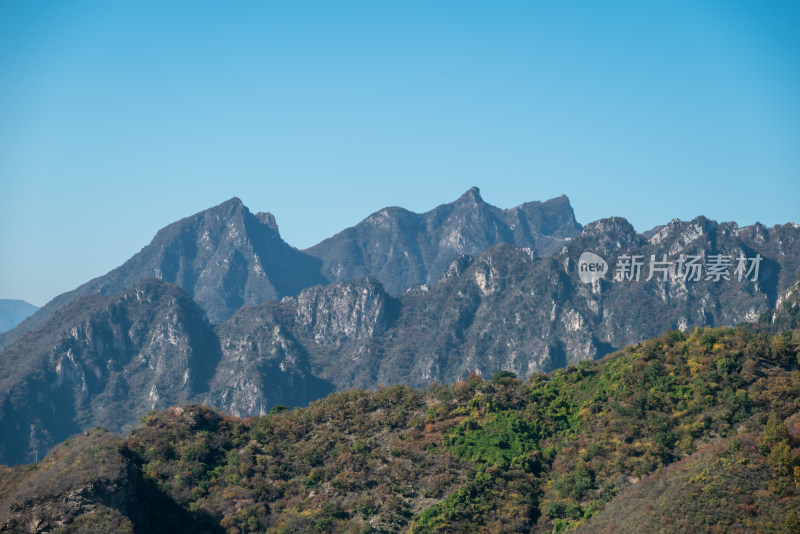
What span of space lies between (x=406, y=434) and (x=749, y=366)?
3577 centimetres

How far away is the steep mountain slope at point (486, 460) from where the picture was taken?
239 feet

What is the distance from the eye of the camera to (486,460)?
300ft

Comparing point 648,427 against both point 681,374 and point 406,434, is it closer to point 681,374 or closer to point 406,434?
point 681,374

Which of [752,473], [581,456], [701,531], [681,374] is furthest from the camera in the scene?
[681,374]

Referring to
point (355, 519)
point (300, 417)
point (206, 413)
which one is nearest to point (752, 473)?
point (355, 519)

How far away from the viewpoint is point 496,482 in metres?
86.7

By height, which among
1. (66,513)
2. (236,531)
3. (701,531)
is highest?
(66,513)

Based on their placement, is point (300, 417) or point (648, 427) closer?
point (648, 427)

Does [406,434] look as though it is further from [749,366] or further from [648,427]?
[749,366]

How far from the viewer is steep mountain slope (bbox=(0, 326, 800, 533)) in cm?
7281

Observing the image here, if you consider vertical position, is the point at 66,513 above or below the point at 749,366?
above

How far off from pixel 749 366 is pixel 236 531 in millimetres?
52382

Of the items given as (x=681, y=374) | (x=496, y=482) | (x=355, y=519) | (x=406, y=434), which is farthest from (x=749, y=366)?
(x=355, y=519)

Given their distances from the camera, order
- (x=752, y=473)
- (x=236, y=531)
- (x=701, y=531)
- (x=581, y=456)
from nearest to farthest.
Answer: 1. (x=701, y=531)
2. (x=752, y=473)
3. (x=236, y=531)
4. (x=581, y=456)
